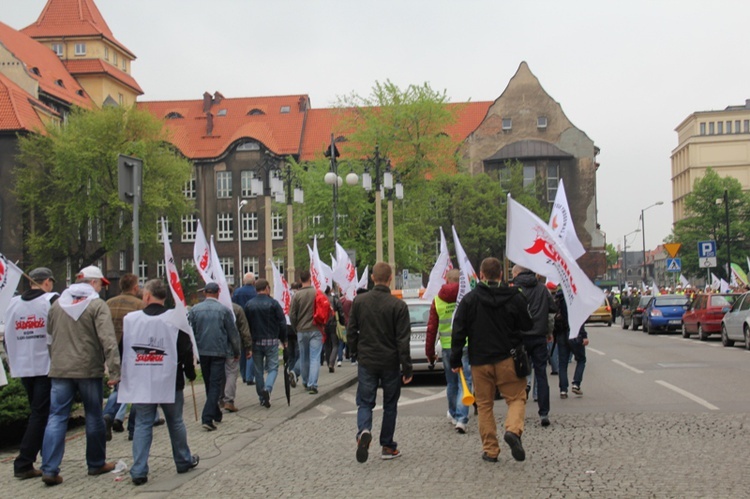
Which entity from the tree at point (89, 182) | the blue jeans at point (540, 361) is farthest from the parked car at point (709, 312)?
the tree at point (89, 182)

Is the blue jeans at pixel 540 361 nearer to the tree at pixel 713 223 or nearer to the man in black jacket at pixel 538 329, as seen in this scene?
the man in black jacket at pixel 538 329

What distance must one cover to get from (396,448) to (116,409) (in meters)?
3.90

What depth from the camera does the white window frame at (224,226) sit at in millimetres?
83000

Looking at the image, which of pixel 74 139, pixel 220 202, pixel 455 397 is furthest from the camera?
pixel 220 202

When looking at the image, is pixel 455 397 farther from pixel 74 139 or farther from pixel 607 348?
pixel 74 139

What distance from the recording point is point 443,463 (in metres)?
8.83

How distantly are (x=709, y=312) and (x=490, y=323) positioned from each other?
24.2 metres

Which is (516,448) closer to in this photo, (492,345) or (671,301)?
(492,345)

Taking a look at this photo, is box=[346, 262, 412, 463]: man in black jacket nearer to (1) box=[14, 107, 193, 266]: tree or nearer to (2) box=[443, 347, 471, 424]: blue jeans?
(2) box=[443, 347, 471, 424]: blue jeans

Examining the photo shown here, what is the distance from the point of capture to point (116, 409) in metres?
11.4

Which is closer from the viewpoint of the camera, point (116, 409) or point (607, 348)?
point (116, 409)

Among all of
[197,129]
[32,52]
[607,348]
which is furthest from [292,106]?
[607,348]

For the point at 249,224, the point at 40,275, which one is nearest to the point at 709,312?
the point at 40,275

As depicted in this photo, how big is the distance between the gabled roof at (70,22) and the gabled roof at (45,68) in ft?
10.9
